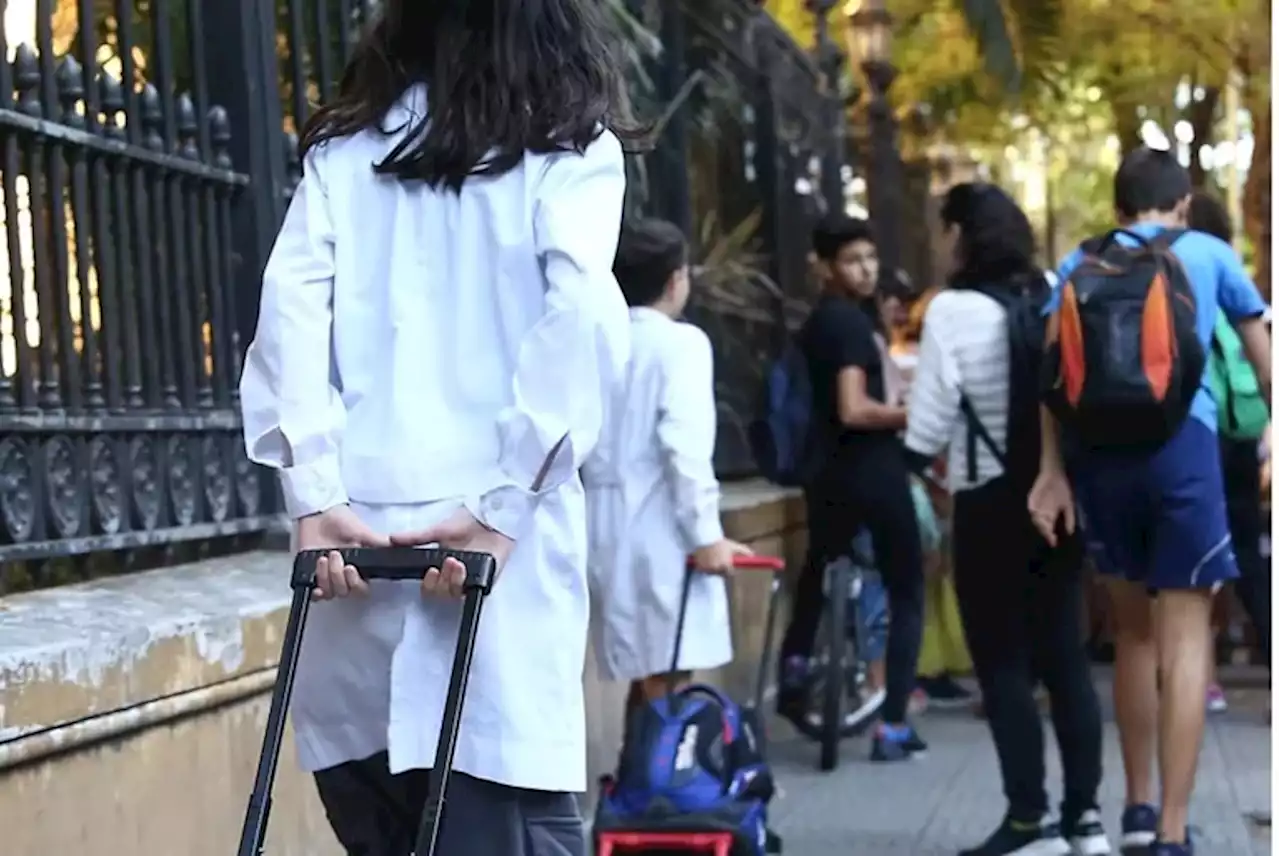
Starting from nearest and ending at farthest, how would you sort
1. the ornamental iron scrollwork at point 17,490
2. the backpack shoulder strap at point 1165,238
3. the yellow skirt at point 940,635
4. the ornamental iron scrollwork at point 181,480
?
Answer: the ornamental iron scrollwork at point 17,490
the ornamental iron scrollwork at point 181,480
the backpack shoulder strap at point 1165,238
the yellow skirt at point 940,635

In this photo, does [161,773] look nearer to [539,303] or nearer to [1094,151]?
[539,303]

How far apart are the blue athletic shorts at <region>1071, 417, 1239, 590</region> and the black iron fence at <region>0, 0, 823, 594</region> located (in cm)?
213

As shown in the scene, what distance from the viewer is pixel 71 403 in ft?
13.8

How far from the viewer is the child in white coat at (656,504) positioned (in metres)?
5.71

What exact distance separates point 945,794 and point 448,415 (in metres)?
4.65

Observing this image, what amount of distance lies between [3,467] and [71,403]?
35 centimetres

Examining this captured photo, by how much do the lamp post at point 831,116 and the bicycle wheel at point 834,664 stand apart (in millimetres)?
4733

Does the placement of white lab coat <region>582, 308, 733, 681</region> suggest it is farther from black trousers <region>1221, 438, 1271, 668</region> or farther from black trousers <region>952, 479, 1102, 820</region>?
black trousers <region>1221, 438, 1271, 668</region>

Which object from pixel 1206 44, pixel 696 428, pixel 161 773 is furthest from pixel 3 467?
pixel 1206 44

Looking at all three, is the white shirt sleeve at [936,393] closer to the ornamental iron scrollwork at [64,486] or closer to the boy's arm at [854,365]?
the boy's arm at [854,365]

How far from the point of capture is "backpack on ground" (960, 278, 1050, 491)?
239 inches

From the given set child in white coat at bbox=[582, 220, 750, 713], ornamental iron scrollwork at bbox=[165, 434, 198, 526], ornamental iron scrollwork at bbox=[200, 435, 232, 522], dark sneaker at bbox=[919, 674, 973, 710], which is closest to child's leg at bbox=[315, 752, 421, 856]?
ornamental iron scrollwork at bbox=[165, 434, 198, 526]

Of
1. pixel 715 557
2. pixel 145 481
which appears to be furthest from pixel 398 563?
pixel 715 557

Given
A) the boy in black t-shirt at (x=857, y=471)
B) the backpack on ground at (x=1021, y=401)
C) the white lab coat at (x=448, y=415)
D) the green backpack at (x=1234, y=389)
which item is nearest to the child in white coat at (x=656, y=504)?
the backpack on ground at (x=1021, y=401)
